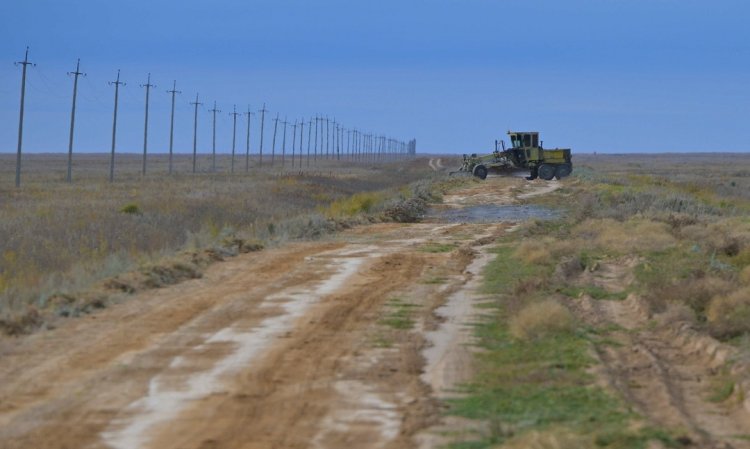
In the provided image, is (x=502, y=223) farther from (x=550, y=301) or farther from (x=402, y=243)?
(x=550, y=301)

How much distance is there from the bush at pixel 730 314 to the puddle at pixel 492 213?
22.7 metres

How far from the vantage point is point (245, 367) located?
1220 centimetres

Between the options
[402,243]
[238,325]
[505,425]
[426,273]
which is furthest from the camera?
[402,243]

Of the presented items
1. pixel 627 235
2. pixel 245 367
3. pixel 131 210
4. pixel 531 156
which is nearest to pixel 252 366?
pixel 245 367

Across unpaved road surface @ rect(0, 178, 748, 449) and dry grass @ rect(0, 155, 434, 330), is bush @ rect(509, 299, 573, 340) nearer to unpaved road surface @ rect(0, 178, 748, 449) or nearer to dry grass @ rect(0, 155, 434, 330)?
unpaved road surface @ rect(0, 178, 748, 449)

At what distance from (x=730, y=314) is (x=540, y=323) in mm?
2998

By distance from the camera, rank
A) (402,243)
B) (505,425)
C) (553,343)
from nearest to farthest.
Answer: (505,425)
(553,343)
(402,243)

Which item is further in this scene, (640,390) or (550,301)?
(550,301)

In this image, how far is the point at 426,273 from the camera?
22.0 metres

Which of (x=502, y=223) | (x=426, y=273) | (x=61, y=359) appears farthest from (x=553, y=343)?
(x=502, y=223)

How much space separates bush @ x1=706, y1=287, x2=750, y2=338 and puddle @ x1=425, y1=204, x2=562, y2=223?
2275cm

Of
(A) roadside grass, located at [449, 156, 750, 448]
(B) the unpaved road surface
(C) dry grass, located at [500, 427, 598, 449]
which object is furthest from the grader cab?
(C) dry grass, located at [500, 427, 598, 449]

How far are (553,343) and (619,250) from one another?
495 inches

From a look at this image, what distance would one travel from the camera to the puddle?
41719 mm
